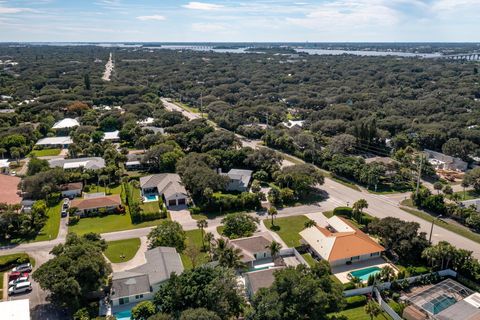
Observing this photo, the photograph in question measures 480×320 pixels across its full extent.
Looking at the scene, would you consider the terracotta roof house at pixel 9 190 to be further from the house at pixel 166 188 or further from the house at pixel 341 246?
the house at pixel 341 246

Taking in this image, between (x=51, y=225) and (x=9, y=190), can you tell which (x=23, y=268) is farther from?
(x=9, y=190)

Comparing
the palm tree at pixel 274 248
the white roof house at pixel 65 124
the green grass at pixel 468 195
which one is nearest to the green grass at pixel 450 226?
the green grass at pixel 468 195

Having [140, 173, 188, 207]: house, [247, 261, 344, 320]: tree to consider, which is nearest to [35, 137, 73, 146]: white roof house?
[140, 173, 188, 207]: house

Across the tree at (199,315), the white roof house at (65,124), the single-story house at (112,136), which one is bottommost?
the single-story house at (112,136)

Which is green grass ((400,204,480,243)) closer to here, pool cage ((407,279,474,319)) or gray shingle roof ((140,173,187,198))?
pool cage ((407,279,474,319))

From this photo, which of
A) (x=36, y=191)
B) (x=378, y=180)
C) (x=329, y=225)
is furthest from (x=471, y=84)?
(x=36, y=191)

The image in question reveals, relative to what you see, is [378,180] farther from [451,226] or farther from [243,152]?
[243,152]
